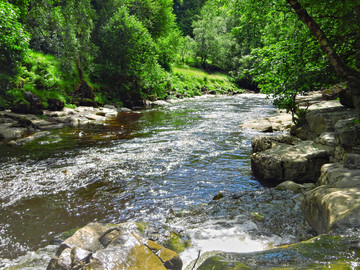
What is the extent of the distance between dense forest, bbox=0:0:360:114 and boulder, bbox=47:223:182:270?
6.70 metres

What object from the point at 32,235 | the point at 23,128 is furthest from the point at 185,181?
the point at 23,128

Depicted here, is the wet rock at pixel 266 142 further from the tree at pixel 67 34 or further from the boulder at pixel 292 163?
the tree at pixel 67 34

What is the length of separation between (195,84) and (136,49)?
16.7 m

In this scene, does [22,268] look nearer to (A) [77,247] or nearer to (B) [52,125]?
(A) [77,247]

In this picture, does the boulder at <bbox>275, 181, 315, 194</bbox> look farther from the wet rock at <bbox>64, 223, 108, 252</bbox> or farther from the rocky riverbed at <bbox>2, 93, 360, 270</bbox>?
the wet rock at <bbox>64, 223, 108, 252</bbox>

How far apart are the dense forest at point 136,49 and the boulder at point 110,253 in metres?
6.70

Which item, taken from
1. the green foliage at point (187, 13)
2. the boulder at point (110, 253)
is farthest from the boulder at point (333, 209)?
the green foliage at point (187, 13)

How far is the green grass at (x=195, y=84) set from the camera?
120 ft

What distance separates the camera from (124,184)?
7320mm

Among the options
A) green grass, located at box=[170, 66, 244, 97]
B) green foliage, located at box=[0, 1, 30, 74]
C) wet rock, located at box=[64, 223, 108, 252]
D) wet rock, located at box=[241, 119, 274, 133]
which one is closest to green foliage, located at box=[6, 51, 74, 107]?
green foliage, located at box=[0, 1, 30, 74]

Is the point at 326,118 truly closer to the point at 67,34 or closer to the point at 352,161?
the point at 352,161

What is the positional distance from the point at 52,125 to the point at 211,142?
1036cm

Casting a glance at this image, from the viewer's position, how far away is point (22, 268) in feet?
11.4

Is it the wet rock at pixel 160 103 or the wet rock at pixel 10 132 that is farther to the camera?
the wet rock at pixel 160 103
